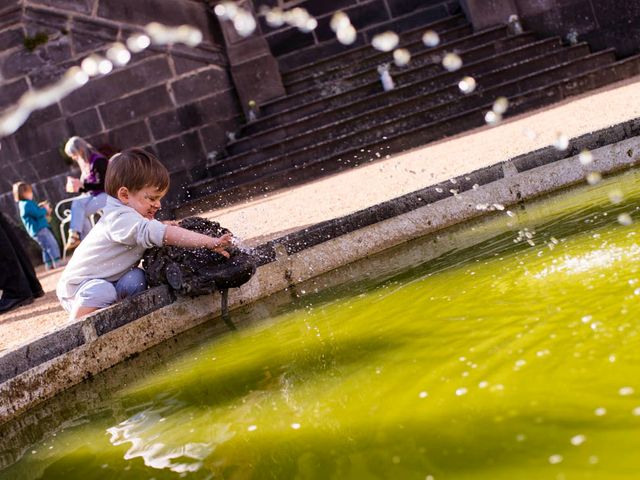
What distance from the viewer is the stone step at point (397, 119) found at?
41.8 feet

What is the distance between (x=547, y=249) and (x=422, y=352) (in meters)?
1.36

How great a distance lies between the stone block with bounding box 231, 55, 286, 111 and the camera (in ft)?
48.5

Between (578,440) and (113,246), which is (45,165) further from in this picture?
(578,440)

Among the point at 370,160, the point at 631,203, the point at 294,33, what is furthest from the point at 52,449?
the point at 294,33

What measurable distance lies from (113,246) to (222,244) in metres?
0.69

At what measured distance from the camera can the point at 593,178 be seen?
5.99 m

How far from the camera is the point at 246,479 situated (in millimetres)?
2422

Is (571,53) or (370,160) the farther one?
(571,53)

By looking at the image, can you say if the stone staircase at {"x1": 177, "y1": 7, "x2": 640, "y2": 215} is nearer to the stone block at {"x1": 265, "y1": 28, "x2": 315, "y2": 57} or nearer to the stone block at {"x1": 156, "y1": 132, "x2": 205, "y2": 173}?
the stone block at {"x1": 156, "y1": 132, "x2": 205, "y2": 173}

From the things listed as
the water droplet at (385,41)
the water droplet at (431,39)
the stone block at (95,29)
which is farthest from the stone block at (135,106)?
the water droplet at (431,39)

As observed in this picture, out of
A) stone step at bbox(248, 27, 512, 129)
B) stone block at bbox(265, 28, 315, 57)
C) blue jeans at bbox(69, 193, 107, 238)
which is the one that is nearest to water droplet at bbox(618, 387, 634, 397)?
blue jeans at bbox(69, 193, 107, 238)

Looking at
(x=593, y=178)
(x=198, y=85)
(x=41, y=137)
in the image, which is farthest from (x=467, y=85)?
(x=593, y=178)

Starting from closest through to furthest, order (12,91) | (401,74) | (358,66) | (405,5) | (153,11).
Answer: (401,74), (153,11), (12,91), (358,66), (405,5)

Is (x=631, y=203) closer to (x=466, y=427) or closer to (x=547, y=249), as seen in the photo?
(x=547, y=249)
